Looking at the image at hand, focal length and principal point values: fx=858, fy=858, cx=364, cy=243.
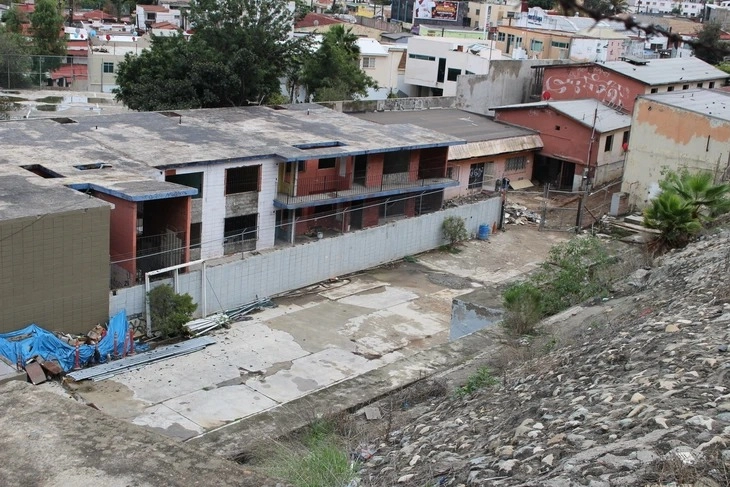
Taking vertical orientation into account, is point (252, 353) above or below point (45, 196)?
below

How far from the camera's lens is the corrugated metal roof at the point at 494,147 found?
35.7 meters

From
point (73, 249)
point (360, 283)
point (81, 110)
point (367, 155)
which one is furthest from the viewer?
point (81, 110)

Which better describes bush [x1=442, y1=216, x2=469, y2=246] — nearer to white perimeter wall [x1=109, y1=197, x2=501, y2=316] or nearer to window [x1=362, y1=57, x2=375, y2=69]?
white perimeter wall [x1=109, y1=197, x2=501, y2=316]

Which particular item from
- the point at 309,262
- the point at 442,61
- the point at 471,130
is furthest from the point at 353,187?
the point at 442,61

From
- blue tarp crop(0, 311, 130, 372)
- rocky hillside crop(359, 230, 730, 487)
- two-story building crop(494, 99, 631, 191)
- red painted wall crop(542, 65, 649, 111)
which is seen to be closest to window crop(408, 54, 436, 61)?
red painted wall crop(542, 65, 649, 111)

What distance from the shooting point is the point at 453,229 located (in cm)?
3080

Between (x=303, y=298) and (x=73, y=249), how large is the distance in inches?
286

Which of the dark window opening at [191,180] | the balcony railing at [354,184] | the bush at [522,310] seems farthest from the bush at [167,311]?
the bush at [522,310]

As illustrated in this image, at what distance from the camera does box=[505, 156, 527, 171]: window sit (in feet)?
129

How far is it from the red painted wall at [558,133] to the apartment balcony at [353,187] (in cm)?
828

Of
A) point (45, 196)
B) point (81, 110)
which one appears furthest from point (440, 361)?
point (81, 110)

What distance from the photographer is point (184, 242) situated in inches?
945

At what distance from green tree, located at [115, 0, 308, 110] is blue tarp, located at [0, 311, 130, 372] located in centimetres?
2026

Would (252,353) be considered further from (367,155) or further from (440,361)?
(367,155)
